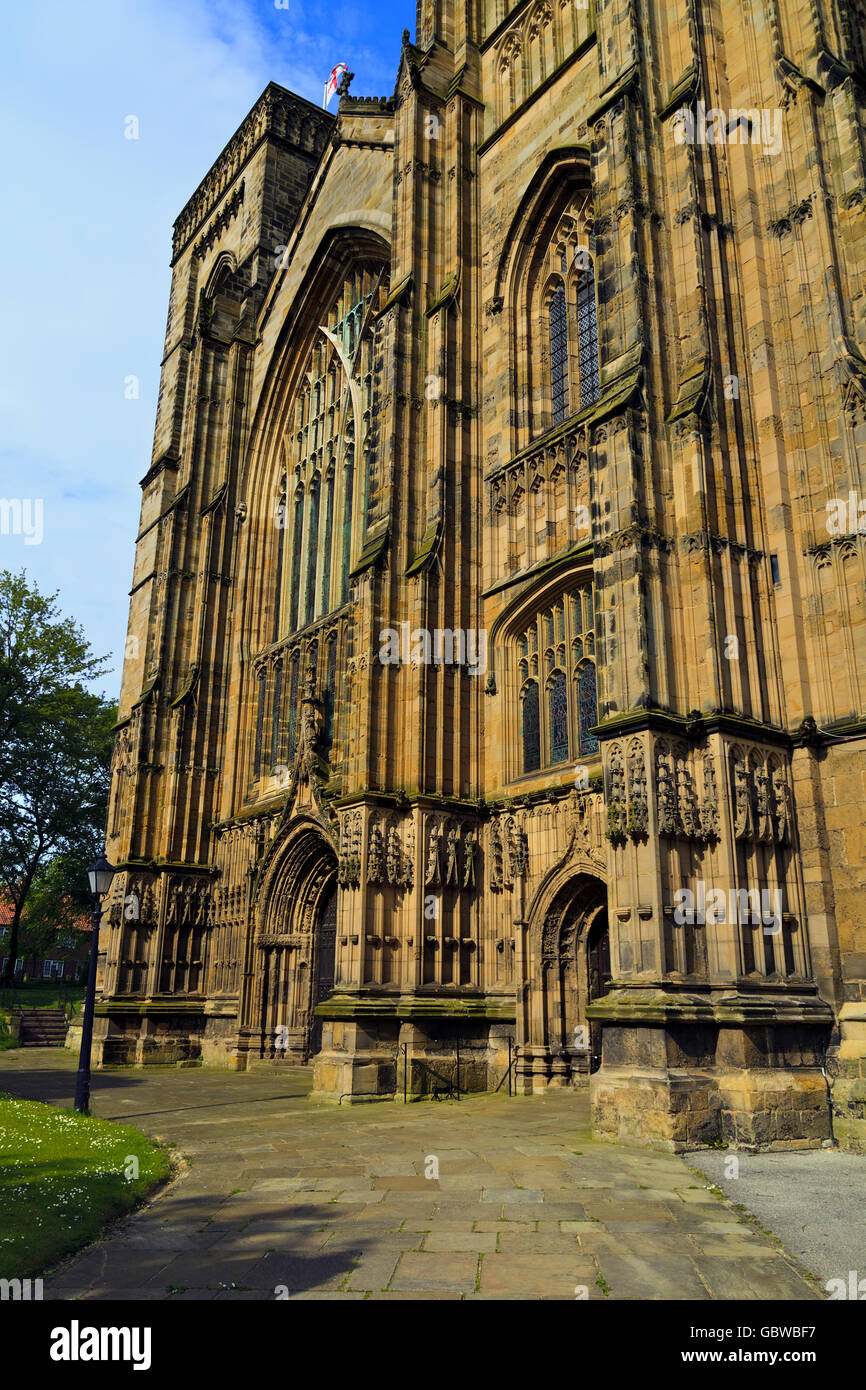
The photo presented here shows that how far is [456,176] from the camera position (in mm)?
22562

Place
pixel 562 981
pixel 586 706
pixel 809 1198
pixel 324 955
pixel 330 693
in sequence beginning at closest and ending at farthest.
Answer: pixel 809 1198, pixel 562 981, pixel 586 706, pixel 324 955, pixel 330 693

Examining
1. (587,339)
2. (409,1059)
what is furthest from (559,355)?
(409,1059)

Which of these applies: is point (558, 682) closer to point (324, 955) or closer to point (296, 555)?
point (324, 955)

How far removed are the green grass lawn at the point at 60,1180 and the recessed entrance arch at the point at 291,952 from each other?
10.6 meters

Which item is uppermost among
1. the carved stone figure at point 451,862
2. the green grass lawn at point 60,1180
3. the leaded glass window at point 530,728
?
the leaded glass window at point 530,728

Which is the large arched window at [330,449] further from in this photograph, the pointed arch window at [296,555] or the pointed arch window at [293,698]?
the pointed arch window at [293,698]

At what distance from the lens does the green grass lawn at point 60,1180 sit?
264 inches

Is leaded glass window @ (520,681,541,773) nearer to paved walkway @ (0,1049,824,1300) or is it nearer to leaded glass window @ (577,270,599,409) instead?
leaded glass window @ (577,270,599,409)

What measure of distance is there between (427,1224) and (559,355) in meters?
17.6

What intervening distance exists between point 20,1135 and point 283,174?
36.2m

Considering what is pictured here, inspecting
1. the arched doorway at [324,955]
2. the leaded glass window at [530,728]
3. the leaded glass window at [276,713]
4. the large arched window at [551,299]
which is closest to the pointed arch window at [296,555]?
the leaded glass window at [276,713]

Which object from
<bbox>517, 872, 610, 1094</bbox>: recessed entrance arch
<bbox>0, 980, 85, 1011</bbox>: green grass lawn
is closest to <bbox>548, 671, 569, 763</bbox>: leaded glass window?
<bbox>517, 872, 610, 1094</bbox>: recessed entrance arch

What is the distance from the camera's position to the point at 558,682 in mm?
18500
